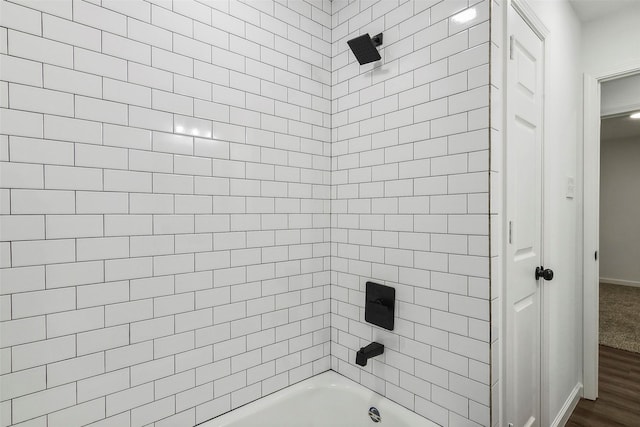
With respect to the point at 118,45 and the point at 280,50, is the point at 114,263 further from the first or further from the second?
the point at 280,50

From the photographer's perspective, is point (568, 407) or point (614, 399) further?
point (614, 399)

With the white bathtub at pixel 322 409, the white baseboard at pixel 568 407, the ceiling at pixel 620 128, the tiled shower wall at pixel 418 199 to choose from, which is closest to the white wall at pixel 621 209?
the ceiling at pixel 620 128

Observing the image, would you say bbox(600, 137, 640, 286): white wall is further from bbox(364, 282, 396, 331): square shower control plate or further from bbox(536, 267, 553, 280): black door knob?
bbox(364, 282, 396, 331): square shower control plate

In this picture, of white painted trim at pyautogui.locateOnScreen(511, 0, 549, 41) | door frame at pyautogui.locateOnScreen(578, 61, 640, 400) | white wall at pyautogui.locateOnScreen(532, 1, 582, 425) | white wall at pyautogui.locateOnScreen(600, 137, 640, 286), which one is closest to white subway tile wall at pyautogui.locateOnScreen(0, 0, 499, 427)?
white painted trim at pyautogui.locateOnScreen(511, 0, 549, 41)

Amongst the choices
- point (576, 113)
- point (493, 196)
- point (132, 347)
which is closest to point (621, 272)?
point (576, 113)

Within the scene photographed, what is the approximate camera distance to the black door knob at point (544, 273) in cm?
180

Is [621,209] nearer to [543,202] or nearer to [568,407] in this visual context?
[568,407]

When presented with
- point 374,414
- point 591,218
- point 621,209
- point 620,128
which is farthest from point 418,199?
point 621,209

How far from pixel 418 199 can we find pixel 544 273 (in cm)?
96

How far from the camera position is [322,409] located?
1.74 meters

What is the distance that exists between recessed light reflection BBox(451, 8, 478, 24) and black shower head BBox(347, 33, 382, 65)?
0.37 m

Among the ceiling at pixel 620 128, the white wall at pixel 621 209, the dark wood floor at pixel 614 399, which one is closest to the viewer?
the dark wood floor at pixel 614 399

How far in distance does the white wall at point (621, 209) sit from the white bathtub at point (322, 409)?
6767 millimetres

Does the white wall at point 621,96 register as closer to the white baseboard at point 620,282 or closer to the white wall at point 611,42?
the white wall at point 611,42
